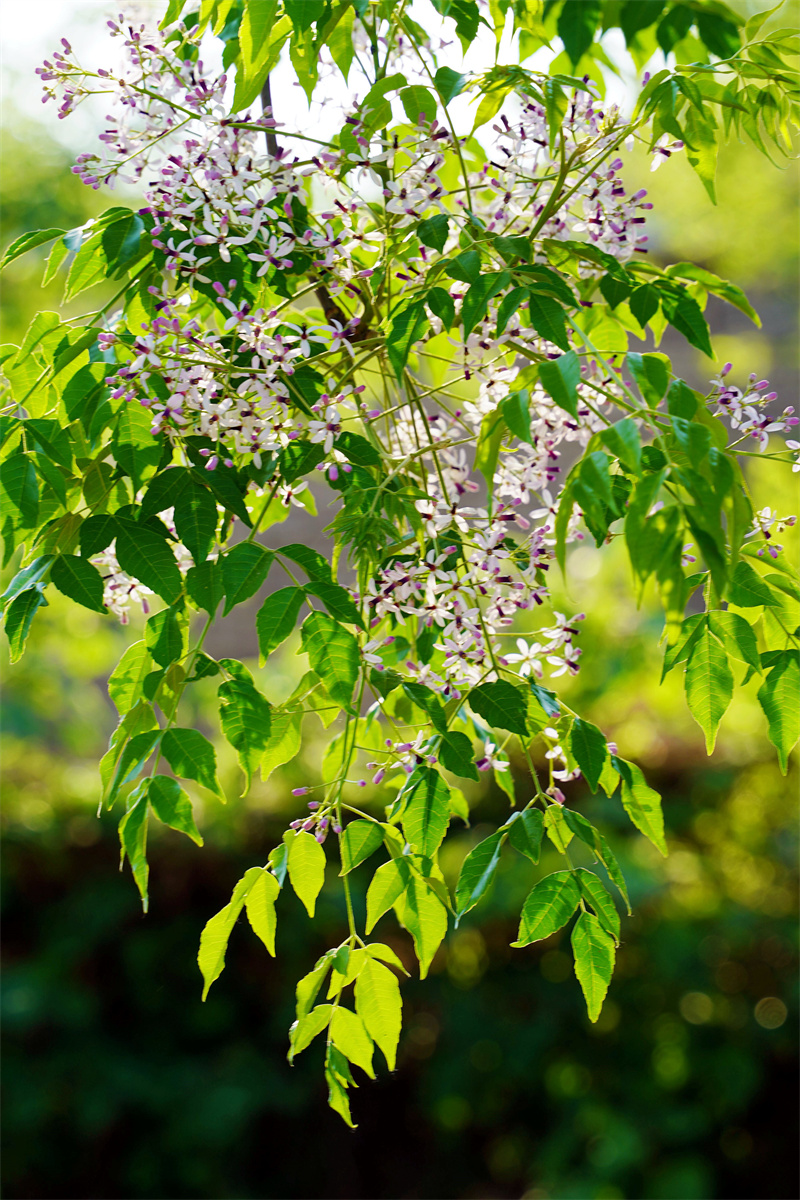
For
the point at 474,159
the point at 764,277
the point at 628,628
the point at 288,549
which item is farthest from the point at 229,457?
the point at 764,277

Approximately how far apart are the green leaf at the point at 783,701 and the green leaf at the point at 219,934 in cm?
37

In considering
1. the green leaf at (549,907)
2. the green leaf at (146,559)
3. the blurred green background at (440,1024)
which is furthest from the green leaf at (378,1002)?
the blurred green background at (440,1024)

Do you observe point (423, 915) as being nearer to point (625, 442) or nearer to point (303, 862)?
point (303, 862)

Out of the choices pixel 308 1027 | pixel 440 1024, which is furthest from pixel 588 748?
pixel 440 1024

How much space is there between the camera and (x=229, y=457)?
71 cm

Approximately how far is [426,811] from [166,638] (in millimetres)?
209

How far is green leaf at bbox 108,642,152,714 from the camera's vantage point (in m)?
0.72

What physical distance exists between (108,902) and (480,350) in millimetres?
2013

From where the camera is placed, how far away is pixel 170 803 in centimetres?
67

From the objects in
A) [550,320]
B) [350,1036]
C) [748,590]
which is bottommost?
[350,1036]

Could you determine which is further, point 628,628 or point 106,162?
point 628,628

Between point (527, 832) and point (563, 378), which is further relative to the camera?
point (527, 832)

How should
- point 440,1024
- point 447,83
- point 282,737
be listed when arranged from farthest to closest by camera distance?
point 440,1024 → point 282,737 → point 447,83

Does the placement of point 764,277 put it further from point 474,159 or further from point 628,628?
point 474,159
